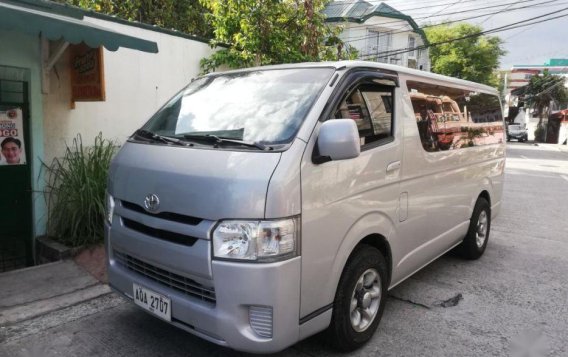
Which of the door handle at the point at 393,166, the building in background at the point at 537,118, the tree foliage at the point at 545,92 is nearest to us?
the door handle at the point at 393,166

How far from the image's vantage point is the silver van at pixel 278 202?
238 centimetres

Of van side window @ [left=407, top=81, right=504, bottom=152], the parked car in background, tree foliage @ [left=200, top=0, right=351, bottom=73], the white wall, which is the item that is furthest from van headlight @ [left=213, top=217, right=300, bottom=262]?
the parked car in background

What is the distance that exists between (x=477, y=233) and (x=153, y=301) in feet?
12.5

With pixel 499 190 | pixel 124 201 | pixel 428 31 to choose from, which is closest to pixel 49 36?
pixel 124 201

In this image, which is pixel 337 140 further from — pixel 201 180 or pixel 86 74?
pixel 86 74

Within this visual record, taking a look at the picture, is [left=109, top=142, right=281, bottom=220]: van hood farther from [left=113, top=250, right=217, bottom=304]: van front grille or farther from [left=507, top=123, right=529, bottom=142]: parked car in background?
[left=507, top=123, right=529, bottom=142]: parked car in background

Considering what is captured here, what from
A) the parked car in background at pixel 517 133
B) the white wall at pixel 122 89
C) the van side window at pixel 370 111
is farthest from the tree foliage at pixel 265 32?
the parked car in background at pixel 517 133

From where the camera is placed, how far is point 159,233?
2.70 m

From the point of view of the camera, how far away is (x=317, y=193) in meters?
2.57

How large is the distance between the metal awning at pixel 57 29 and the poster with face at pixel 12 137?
123cm

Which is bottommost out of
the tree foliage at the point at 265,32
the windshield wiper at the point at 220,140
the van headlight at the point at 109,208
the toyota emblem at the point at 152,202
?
the van headlight at the point at 109,208

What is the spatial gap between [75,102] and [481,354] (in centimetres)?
501

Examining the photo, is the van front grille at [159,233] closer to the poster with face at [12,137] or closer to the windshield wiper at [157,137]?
the windshield wiper at [157,137]

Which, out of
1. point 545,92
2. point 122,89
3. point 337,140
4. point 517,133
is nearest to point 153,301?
point 337,140
